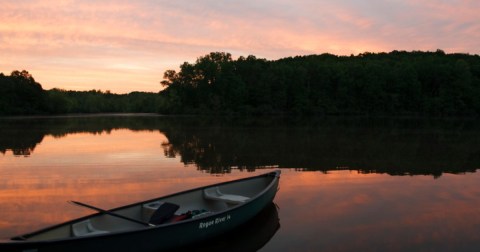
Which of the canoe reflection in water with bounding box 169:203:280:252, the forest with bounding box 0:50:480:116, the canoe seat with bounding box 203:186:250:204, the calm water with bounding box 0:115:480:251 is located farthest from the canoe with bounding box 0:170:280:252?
the forest with bounding box 0:50:480:116

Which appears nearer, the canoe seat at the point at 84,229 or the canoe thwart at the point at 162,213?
the canoe seat at the point at 84,229

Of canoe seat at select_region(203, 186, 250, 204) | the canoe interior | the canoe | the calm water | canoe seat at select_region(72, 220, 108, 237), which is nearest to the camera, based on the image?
the canoe

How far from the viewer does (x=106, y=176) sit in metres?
17.2

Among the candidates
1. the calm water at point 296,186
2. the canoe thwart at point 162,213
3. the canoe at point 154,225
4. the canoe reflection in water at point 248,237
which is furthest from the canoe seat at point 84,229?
the calm water at point 296,186

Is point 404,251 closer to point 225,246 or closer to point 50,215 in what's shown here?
point 225,246

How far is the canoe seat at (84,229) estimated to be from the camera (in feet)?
26.6

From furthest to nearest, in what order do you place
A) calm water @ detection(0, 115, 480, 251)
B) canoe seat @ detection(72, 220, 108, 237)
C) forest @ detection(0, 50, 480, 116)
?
forest @ detection(0, 50, 480, 116), calm water @ detection(0, 115, 480, 251), canoe seat @ detection(72, 220, 108, 237)

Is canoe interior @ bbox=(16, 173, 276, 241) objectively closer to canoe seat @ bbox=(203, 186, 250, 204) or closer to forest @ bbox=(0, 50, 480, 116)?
canoe seat @ bbox=(203, 186, 250, 204)

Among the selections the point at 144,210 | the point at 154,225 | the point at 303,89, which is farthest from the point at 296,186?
the point at 303,89

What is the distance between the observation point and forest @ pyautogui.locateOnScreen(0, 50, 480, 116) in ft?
314

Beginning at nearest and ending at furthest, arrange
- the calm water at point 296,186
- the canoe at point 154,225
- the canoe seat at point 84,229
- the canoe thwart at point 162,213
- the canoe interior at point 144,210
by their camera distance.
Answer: the canoe at point 154,225
the canoe interior at point 144,210
the canoe seat at point 84,229
the canoe thwart at point 162,213
the calm water at point 296,186

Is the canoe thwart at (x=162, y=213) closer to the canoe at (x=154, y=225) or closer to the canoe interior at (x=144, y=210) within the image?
the canoe at (x=154, y=225)

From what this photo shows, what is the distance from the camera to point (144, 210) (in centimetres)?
994

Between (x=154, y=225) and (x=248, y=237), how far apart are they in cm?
280
